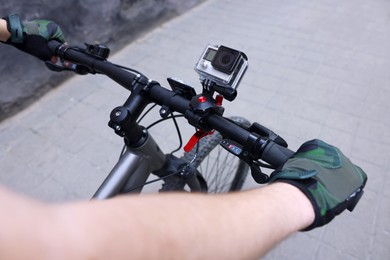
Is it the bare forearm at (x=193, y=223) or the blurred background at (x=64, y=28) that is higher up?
the bare forearm at (x=193, y=223)

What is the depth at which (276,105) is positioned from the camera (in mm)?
3107

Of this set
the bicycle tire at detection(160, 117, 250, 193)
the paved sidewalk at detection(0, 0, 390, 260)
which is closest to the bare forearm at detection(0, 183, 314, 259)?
the bicycle tire at detection(160, 117, 250, 193)

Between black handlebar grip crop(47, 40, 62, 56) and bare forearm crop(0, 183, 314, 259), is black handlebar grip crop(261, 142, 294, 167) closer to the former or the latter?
bare forearm crop(0, 183, 314, 259)

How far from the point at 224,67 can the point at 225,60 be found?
2 centimetres

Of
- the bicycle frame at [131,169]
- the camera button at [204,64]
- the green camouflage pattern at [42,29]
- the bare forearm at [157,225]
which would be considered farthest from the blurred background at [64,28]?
the bare forearm at [157,225]

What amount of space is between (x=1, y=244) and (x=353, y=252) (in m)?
2.17

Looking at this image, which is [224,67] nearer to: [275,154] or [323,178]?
[275,154]

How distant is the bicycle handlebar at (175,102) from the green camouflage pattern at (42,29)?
3 centimetres

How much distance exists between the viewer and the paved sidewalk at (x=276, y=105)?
2.26m

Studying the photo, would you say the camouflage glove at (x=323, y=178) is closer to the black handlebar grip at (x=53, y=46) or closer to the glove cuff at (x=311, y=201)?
the glove cuff at (x=311, y=201)

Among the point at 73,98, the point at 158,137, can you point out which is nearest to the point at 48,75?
the point at 73,98

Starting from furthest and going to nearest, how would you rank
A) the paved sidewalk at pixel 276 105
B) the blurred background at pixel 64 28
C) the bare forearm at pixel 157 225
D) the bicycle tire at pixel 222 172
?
1. the blurred background at pixel 64 28
2. the paved sidewalk at pixel 276 105
3. the bicycle tire at pixel 222 172
4. the bare forearm at pixel 157 225

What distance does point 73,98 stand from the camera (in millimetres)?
3139

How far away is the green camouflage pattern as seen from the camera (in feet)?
4.15
